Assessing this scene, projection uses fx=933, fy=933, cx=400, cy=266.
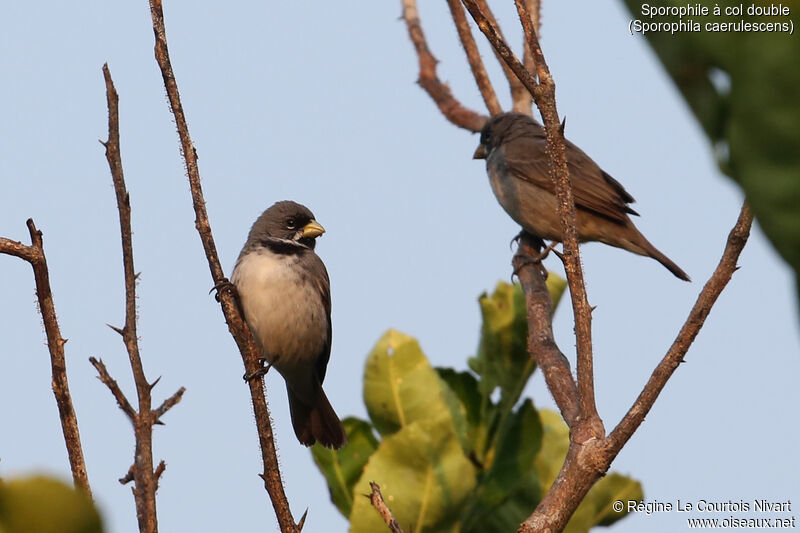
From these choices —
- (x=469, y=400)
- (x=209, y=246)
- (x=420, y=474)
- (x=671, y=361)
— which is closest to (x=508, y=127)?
(x=469, y=400)

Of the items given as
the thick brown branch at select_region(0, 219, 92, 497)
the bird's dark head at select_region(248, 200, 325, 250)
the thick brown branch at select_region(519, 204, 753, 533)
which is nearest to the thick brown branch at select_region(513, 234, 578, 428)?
the thick brown branch at select_region(519, 204, 753, 533)

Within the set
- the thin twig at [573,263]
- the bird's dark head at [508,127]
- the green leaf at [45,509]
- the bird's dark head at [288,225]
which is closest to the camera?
the green leaf at [45,509]

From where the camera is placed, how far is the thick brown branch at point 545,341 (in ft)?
13.7

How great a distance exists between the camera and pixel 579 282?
10.6ft

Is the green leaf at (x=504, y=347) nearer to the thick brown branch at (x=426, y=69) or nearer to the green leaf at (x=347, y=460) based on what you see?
the green leaf at (x=347, y=460)

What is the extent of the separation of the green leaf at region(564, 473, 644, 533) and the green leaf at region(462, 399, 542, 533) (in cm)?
30

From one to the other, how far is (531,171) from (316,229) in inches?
97.1

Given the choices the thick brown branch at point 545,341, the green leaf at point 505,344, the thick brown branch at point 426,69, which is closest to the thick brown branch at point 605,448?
the thick brown branch at point 545,341

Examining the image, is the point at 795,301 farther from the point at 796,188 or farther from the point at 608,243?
the point at 608,243

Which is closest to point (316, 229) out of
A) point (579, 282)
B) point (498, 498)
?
point (498, 498)

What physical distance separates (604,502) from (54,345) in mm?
4042

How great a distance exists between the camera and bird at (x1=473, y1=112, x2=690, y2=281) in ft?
25.8

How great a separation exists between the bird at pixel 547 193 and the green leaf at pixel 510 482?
87.8 inches

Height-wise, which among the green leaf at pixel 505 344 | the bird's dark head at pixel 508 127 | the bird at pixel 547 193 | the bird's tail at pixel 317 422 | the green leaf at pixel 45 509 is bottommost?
the green leaf at pixel 45 509
